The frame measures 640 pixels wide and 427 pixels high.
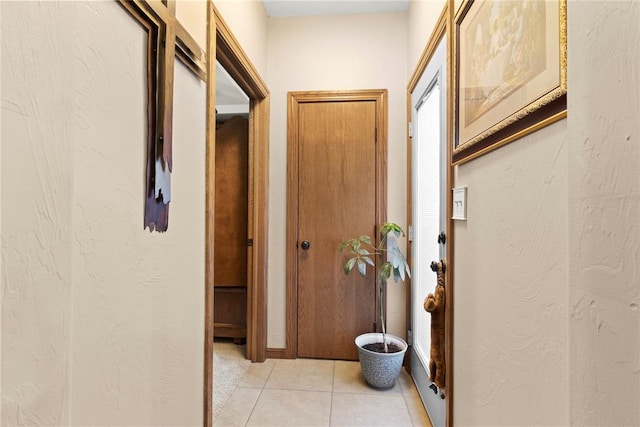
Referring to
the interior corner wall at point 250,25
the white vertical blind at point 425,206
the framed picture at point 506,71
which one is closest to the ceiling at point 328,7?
the interior corner wall at point 250,25

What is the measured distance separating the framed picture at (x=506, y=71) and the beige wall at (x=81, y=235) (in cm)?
105

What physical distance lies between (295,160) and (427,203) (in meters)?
1.09

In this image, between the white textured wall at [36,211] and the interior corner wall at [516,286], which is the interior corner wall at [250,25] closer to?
the white textured wall at [36,211]

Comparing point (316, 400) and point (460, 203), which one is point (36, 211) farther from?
point (316, 400)

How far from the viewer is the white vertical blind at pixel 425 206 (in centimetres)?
182

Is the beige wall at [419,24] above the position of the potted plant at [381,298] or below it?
above

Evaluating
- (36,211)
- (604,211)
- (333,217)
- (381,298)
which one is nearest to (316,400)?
(381,298)

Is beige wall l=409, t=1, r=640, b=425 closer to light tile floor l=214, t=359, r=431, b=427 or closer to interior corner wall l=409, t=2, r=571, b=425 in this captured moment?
interior corner wall l=409, t=2, r=571, b=425

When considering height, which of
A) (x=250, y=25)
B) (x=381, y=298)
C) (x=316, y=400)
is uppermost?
(x=250, y=25)

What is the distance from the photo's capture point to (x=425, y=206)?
2051 mm

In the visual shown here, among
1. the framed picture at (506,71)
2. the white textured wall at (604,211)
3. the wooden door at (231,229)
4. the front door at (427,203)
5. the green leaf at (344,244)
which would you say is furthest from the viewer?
the wooden door at (231,229)

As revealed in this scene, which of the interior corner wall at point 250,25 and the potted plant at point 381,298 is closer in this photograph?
the interior corner wall at point 250,25

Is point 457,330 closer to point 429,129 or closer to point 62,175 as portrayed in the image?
point 429,129

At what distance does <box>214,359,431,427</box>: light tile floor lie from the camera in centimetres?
180
